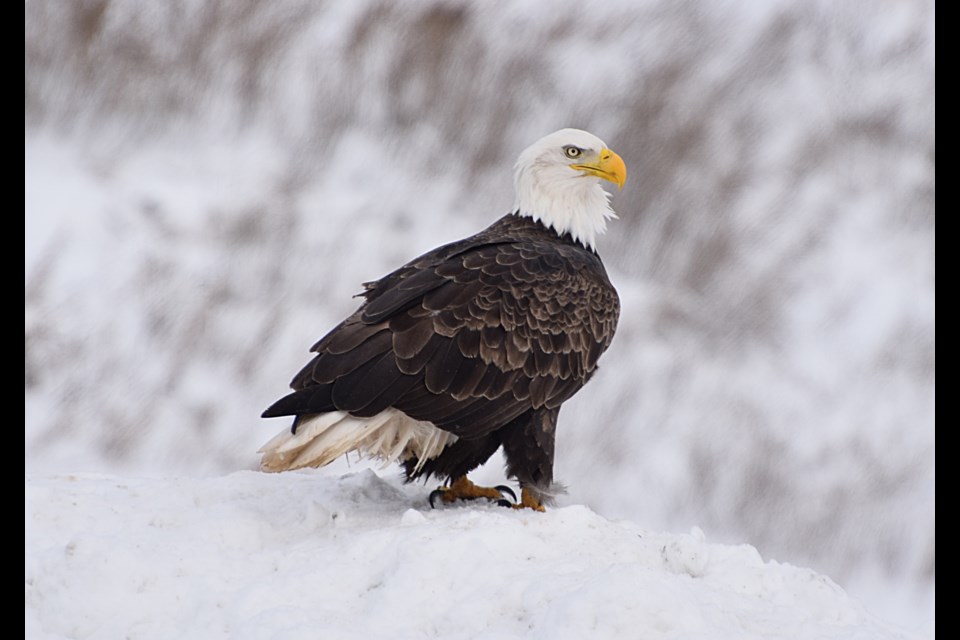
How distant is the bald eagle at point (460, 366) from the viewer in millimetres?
4910

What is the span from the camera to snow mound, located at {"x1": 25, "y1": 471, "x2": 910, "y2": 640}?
13.1 ft

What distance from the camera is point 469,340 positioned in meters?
5.18

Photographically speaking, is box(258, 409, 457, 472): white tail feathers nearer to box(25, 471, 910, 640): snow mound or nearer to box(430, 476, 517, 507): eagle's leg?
box(25, 471, 910, 640): snow mound

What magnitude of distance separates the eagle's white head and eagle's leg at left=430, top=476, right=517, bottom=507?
1.27 meters

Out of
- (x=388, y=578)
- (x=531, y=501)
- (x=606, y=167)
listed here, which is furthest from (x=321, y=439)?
(x=606, y=167)

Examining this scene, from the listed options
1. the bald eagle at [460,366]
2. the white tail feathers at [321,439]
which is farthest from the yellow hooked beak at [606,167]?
the white tail feathers at [321,439]

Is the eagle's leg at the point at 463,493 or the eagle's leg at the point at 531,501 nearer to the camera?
the eagle's leg at the point at 531,501

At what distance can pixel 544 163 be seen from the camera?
6238 mm

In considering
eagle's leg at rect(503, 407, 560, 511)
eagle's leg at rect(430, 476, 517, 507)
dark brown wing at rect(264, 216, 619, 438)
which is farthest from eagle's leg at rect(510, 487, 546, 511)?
dark brown wing at rect(264, 216, 619, 438)

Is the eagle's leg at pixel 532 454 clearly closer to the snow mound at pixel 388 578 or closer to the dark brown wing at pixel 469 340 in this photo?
the dark brown wing at pixel 469 340

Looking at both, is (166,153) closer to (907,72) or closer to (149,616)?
(907,72)

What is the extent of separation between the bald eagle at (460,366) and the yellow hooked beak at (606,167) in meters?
0.48

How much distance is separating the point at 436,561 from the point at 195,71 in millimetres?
10294

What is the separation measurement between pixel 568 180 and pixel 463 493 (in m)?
1.57
